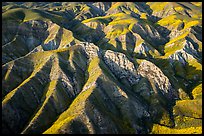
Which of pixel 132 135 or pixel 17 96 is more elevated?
pixel 17 96

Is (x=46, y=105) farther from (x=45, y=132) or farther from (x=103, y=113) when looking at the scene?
(x=103, y=113)

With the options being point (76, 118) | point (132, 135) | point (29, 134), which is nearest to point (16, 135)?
point (29, 134)

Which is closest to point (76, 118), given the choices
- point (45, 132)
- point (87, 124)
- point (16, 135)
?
point (87, 124)

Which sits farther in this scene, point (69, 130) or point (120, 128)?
point (120, 128)

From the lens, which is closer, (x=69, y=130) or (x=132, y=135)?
(x=69, y=130)

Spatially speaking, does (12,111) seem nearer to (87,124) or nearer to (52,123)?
(52,123)

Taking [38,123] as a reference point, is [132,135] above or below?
below

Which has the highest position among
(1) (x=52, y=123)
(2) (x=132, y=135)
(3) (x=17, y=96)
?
(3) (x=17, y=96)
